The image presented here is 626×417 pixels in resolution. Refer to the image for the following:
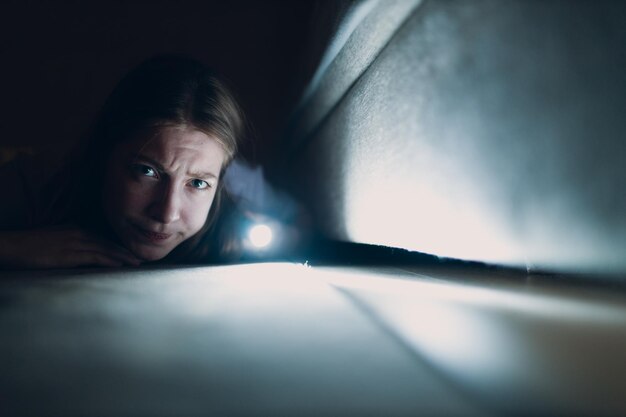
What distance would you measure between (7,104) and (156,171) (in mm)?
1222

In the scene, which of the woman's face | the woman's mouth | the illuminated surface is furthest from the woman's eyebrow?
the illuminated surface

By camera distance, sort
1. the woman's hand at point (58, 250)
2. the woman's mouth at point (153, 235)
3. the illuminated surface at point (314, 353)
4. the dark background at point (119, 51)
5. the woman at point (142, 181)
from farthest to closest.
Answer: the dark background at point (119, 51)
the woman's mouth at point (153, 235)
the woman at point (142, 181)
the woman's hand at point (58, 250)
the illuminated surface at point (314, 353)

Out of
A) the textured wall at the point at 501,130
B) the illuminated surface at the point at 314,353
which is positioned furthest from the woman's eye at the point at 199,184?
the illuminated surface at the point at 314,353

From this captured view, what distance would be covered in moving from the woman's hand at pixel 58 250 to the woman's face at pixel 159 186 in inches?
3.5

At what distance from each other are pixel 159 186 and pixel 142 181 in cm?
4

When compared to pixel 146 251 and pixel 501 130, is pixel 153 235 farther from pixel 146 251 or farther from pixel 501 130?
pixel 501 130

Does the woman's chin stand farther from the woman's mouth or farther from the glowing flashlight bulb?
the glowing flashlight bulb

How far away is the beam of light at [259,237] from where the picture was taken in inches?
45.0

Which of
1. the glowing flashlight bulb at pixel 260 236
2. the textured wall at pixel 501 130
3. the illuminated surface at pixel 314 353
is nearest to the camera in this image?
the illuminated surface at pixel 314 353

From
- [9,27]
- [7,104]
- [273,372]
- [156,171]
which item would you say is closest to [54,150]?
[7,104]

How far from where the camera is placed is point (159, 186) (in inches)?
34.6

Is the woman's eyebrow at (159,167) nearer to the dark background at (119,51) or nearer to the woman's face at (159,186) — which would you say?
the woman's face at (159,186)

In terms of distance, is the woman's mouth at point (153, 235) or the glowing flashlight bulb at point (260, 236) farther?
the glowing flashlight bulb at point (260, 236)

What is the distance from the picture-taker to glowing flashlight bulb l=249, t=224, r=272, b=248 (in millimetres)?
1143
